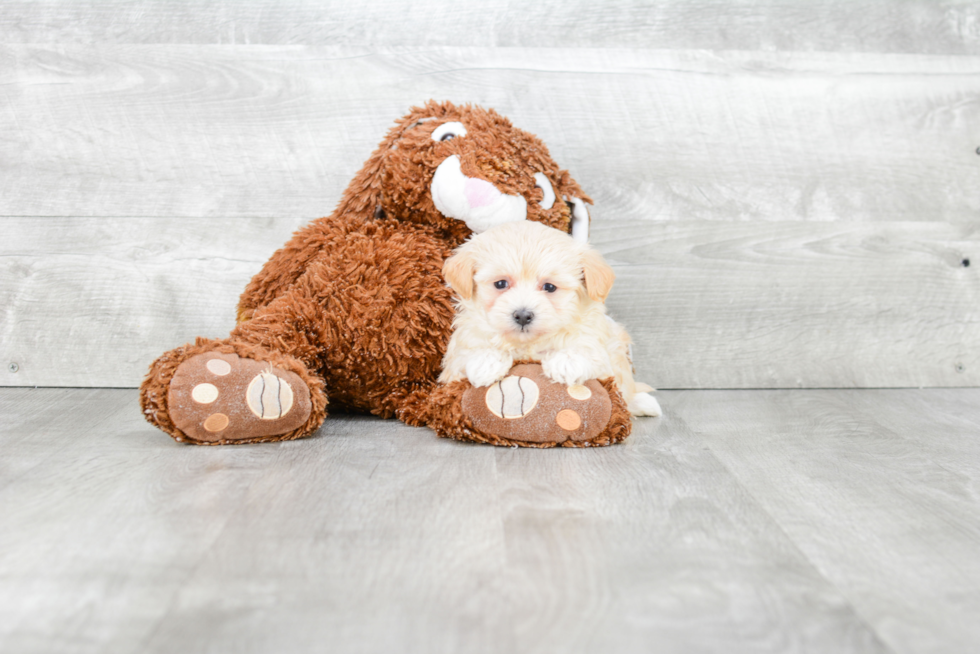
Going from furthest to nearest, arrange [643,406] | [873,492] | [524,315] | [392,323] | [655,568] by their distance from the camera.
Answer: [643,406] < [392,323] < [524,315] < [873,492] < [655,568]

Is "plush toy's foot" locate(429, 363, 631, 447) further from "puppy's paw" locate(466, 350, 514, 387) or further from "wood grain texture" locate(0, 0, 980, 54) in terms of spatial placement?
"wood grain texture" locate(0, 0, 980, 54)

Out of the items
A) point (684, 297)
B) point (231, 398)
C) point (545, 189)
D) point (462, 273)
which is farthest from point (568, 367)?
point (684, 297)

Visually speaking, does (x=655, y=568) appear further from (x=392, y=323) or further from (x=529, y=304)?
(x=392, y=323)

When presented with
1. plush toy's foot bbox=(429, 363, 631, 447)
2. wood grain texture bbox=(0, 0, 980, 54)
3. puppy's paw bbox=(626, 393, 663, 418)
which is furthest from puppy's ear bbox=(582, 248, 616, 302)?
wood grain texture bbox=(0, 0, 980, 54)

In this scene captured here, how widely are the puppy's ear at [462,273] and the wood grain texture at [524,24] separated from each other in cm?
58

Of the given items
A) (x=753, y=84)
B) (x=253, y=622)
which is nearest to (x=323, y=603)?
(x=253, y=622)

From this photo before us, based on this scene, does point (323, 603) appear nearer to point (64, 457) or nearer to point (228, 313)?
point (64, 457)

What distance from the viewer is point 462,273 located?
101 cm

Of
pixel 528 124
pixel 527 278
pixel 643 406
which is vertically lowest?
pixel 643 406

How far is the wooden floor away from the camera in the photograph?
1.81 feet

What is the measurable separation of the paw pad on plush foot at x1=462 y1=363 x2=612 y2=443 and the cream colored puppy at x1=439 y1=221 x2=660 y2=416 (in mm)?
15

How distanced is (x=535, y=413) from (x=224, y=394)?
1.21 feet

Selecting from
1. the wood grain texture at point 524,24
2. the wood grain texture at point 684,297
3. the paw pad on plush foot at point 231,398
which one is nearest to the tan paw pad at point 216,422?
the paw pad on plush foot at point 231,398

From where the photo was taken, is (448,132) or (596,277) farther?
(448,132)
